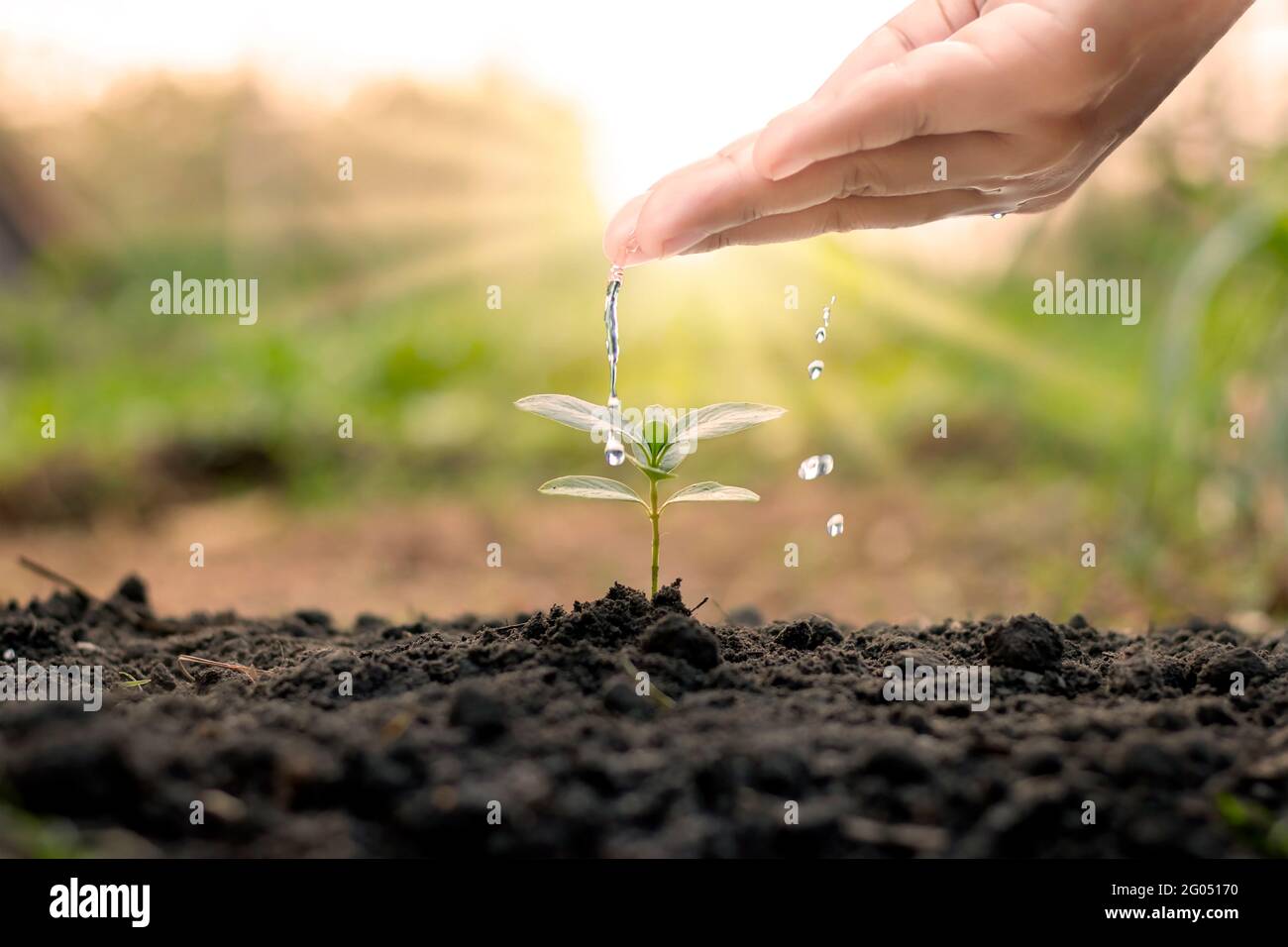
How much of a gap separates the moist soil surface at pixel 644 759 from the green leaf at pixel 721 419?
266 mm

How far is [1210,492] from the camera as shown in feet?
11.6

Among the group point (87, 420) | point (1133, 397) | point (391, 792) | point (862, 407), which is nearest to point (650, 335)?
point (862, 407)

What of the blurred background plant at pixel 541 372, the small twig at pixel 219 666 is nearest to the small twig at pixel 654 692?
the small twig at pixel 219 666

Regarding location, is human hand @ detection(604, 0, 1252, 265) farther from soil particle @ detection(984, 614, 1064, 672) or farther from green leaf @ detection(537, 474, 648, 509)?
soil particle @ detection(984, 614, 1064, 672)

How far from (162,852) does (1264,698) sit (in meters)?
1.21

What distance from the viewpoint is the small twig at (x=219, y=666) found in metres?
1.44

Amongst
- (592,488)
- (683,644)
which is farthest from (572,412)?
(683,644)

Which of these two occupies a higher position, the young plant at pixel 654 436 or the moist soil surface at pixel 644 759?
the young plant at pixel 654 436

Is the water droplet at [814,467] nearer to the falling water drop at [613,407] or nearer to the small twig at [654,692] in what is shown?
the falling water drop at [613,407]

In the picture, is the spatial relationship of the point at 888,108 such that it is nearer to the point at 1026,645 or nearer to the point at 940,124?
the point at 940,124

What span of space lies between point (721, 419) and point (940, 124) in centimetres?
50
